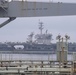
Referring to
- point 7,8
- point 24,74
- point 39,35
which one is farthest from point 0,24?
point 39,35

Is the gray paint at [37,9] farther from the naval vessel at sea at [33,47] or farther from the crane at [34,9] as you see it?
the naval vessel at sea at [33,47]

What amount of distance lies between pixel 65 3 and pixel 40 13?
155 centimetres

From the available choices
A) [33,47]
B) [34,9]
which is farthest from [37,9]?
[33,47]

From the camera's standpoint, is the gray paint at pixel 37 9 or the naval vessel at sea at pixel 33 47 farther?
the naval vessel at sea at pixel 33 47

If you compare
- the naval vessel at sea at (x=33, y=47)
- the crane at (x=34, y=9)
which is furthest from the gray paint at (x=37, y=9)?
the naval vessel at sea at (x=33, y=47)

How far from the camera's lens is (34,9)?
68.9ft

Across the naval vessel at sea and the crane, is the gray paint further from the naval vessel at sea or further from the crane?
the naval vessel at sea

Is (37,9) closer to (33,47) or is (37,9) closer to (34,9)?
(34,9)

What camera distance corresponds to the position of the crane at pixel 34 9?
20.8 metres

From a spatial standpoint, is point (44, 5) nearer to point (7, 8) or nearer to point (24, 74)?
point (7, 8)

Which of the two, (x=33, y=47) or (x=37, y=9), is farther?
(x=33, y=47)

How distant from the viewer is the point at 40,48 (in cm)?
11462

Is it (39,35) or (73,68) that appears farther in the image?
(39,35)

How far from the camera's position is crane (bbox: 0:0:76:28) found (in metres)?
20.8
